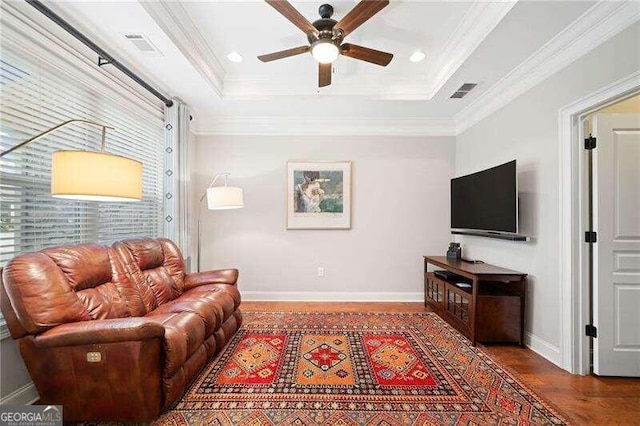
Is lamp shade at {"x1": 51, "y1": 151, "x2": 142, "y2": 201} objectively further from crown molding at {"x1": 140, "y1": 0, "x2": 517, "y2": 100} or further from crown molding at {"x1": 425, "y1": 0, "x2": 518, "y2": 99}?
crown molding at {"x1": 425, "y1": 0, "x2": 518, "y2": 99}

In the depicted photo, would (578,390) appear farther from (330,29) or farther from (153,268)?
(153,268)

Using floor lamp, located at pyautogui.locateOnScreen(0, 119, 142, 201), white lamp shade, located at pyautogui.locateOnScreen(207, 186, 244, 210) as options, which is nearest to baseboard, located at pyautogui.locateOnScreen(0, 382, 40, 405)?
floor lamp, located at pyautogui.locateOnScreen(0, 119, 142, 201)

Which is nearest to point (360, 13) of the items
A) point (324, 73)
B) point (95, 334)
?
point (324, 73)

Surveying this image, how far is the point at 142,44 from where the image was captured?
2.17 meters

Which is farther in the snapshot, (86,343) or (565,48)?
(565,48)

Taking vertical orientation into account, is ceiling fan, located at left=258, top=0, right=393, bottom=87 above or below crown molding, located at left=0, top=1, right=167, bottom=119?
above

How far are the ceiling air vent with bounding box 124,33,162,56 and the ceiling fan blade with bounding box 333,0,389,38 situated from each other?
1.57 m

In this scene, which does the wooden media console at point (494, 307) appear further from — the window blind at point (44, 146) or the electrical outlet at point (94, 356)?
the window blind at point (44, 146)

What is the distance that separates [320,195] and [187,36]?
2318mm

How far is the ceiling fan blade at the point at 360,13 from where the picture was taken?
61.7 inches

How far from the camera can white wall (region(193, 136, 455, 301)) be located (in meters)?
3.78

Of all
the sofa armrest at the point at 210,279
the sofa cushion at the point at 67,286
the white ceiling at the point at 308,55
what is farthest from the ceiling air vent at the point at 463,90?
the sofa cushion at the point at 67,286

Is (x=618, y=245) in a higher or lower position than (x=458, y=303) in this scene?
higher

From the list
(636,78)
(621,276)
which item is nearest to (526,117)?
(636,78)
